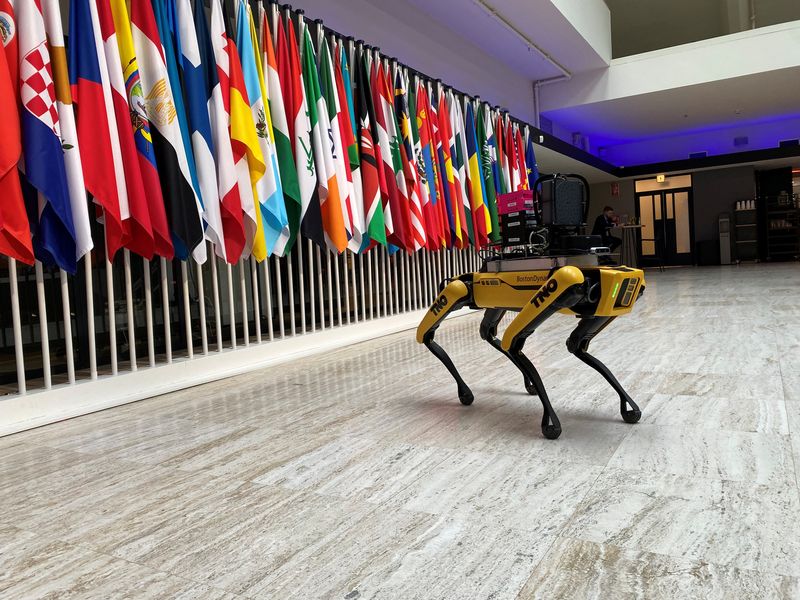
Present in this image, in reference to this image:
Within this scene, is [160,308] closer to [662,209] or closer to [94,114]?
[94,114]

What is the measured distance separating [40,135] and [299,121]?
1534 millimetres

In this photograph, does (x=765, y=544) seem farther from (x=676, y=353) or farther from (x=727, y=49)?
(x=727, y=49)

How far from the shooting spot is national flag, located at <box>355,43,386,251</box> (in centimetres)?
402

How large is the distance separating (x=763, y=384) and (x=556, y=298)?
3.92 ft

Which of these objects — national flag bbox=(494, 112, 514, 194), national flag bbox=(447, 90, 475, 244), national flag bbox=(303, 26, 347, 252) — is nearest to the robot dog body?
national flag bbox=(303, 26, 347, 252)

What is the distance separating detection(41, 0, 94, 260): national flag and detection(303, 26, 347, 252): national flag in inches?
59.2

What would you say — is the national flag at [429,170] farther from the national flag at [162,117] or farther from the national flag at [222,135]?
the national flag at [162,117]

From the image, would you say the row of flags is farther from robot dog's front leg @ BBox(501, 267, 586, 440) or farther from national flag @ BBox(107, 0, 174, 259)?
robot dog's front leg @ BBox(501, 267, 586, 440)

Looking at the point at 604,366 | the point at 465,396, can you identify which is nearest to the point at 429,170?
the point at 465,396

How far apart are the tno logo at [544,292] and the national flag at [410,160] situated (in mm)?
2862

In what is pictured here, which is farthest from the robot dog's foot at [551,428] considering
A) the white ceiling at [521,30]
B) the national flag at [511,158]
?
the white ceiling at [521,30]

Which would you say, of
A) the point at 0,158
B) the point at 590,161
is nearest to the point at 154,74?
the point at 0,158

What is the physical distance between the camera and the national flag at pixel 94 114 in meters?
2.33

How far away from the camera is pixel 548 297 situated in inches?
64.4
